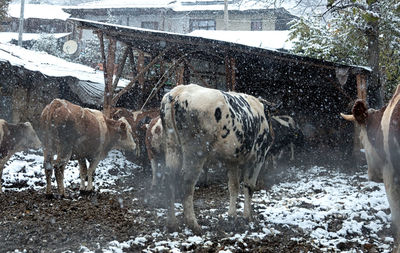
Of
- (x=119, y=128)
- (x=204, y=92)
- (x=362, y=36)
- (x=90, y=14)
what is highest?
(x=90, y=14)

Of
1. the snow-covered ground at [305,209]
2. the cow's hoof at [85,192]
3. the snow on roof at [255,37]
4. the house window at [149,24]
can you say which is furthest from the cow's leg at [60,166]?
the house window at [149,24]

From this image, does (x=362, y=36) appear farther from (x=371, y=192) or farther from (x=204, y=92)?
(x=204, y=92)

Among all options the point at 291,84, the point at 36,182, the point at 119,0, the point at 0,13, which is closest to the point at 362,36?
the point at 291,84

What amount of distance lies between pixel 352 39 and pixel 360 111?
36.6ft

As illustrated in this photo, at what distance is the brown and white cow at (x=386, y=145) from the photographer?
3.44m

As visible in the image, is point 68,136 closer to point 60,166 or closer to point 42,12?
point 60,166

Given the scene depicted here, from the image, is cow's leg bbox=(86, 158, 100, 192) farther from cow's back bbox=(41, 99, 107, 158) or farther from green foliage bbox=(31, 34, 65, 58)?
green foliage bbox=(31, 34, 65, 58)

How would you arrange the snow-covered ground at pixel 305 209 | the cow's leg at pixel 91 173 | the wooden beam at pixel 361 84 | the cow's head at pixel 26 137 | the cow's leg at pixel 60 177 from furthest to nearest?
the wooden beam at pixel 361 84
the cow's head at pixel 26 137
the cow's leg at pixel 91 173
the cow's leg at pixel 60 177
the snow-covered ground at pixel 305 209

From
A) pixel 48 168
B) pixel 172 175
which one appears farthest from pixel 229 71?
pixel 172 175

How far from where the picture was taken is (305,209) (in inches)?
265

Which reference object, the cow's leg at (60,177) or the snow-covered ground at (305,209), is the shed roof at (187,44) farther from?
the cow's leg at (60,177)

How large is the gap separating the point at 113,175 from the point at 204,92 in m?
5.83

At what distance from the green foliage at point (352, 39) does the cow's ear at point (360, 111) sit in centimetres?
984

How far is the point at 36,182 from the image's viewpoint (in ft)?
27.9
